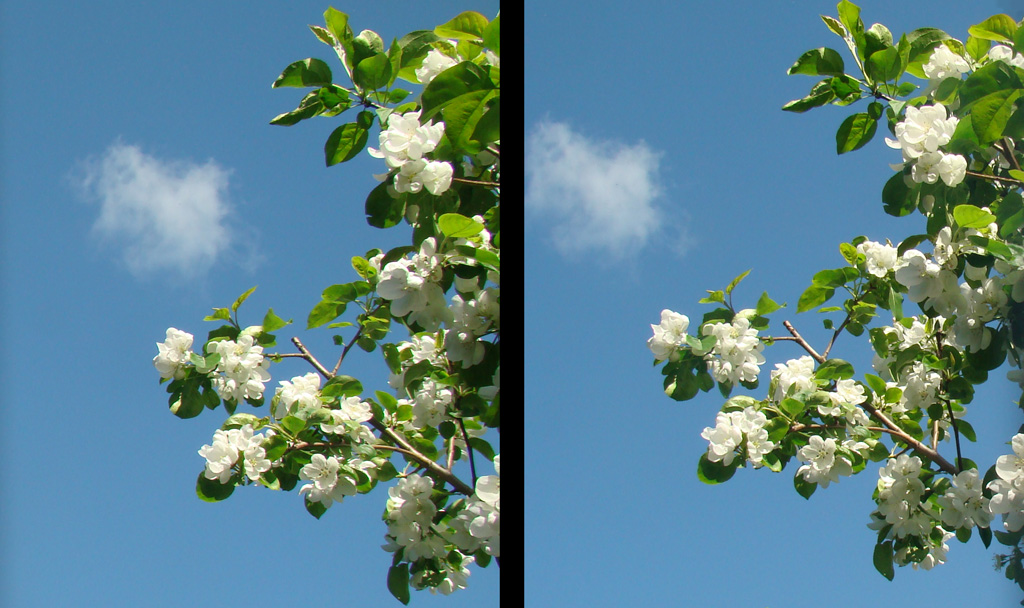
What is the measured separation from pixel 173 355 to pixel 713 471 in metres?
0.70

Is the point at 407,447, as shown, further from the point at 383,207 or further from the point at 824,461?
the point at 824,461

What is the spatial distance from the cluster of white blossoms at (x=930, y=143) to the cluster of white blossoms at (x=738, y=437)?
1.21ft

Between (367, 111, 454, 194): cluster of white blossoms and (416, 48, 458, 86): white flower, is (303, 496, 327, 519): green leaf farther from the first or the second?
(416, 48, 458, 86): white flower

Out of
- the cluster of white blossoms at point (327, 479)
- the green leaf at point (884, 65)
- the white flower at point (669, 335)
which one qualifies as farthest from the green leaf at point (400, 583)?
the green leaf at point (884, 65)

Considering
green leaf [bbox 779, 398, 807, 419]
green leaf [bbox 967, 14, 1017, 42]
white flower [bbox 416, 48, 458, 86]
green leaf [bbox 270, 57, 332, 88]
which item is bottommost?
green leaf [bbox 779, 398, 807, 419]

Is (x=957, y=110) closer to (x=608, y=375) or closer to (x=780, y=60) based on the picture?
(x=780, y=60)

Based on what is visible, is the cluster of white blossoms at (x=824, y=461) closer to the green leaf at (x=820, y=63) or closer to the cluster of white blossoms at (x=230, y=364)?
the green leaf at (x=820, y=63)

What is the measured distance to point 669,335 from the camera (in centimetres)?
91

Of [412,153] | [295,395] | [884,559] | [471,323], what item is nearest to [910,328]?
[884,559]

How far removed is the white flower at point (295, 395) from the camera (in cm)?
78

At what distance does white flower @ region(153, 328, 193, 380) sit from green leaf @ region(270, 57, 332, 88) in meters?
0.32

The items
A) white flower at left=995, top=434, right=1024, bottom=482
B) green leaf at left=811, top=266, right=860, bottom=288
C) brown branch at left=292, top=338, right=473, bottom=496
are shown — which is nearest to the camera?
white flower at left=995, top=434, right=1024, bottom=482

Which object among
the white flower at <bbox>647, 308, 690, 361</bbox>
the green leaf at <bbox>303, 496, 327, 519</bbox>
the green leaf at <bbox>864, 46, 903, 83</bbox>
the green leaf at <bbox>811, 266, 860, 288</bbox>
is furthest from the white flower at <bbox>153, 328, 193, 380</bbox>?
the green leaf at <bbox>864, 46, 903, 83</bbox>

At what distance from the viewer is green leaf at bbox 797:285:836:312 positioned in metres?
0.91
